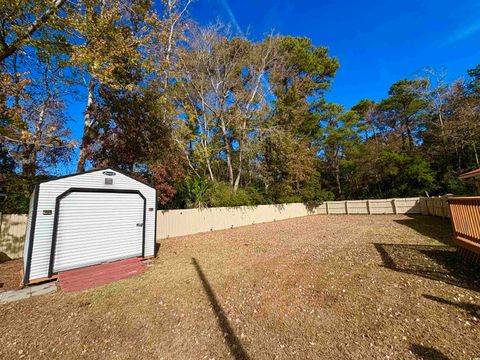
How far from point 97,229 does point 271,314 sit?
4.88 meters

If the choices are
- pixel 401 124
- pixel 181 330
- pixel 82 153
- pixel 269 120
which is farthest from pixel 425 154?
pixel 82 153

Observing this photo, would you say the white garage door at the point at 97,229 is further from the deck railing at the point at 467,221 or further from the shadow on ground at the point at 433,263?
the deck railing at the point at 467,221

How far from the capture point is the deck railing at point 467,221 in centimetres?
398

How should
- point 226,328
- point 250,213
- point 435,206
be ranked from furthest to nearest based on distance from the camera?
point 250,213 → point 435,206 → point 226,328

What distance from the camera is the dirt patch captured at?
4.45 metres

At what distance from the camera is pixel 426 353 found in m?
2.15

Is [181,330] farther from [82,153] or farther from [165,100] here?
[165,100]

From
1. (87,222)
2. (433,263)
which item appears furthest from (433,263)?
(87,222)

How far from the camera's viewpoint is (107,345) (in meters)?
2.55

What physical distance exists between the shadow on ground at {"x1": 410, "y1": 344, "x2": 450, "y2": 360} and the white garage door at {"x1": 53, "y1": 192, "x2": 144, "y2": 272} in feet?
20.3

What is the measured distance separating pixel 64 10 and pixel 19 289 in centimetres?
796

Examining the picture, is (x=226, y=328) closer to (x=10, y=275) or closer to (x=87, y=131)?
(x=10, y=275)

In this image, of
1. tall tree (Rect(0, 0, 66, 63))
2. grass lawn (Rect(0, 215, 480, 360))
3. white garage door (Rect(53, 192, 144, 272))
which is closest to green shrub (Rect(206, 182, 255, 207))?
white garage door (Rect(53, 192, 144, 272))

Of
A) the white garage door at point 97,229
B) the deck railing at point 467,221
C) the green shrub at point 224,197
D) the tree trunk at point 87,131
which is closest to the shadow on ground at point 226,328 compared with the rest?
the white garage door at point 97,229
